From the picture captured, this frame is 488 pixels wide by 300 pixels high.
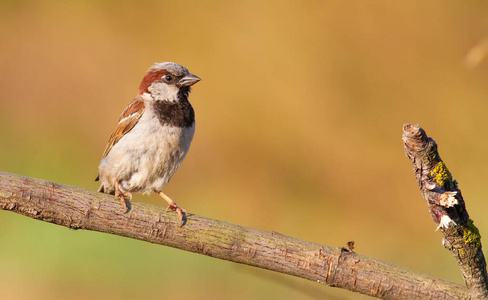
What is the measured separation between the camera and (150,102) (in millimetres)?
2613

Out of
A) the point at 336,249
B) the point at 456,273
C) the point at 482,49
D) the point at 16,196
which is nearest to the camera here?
the point at 482,49

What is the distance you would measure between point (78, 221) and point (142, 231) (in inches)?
7.6

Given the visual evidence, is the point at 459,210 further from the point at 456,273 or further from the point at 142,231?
the point at 456,273

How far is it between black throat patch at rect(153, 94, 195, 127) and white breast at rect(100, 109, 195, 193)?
23mm

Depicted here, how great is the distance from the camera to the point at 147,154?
2527 millimetres

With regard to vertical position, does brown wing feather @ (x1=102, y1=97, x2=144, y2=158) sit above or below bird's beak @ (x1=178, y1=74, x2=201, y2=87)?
below

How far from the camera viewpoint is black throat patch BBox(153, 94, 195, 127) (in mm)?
2533

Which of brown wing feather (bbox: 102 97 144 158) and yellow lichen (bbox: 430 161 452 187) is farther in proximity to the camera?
brown wing feather (bbox: 102 97 144 158)

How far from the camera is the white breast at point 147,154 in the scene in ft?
8.23

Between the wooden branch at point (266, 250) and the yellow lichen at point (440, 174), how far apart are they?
0.45 meters

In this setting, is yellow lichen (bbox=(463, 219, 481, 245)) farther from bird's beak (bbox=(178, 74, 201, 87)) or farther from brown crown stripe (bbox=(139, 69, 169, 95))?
brown crown stripe (bbox=(139, 69, 169, 95))

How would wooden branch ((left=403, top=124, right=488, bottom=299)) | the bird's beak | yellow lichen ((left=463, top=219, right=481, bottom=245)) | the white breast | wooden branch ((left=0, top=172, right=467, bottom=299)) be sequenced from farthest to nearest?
the bird's beak, the white breast, wooden branch ((left=0, top=172, right=467, bottom=299)), yellow lichen ((left=463, top=219, right=481, bottom=245)), wooden branch ((left=403, top=124, right=488, bottom=299))

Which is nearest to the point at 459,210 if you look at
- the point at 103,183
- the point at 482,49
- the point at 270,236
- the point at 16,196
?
the point at 482,49

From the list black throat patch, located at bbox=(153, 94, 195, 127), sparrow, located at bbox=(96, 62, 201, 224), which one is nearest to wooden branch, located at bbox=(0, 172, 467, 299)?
sparrow, located at bbox=(96, 62, 201, 224)
